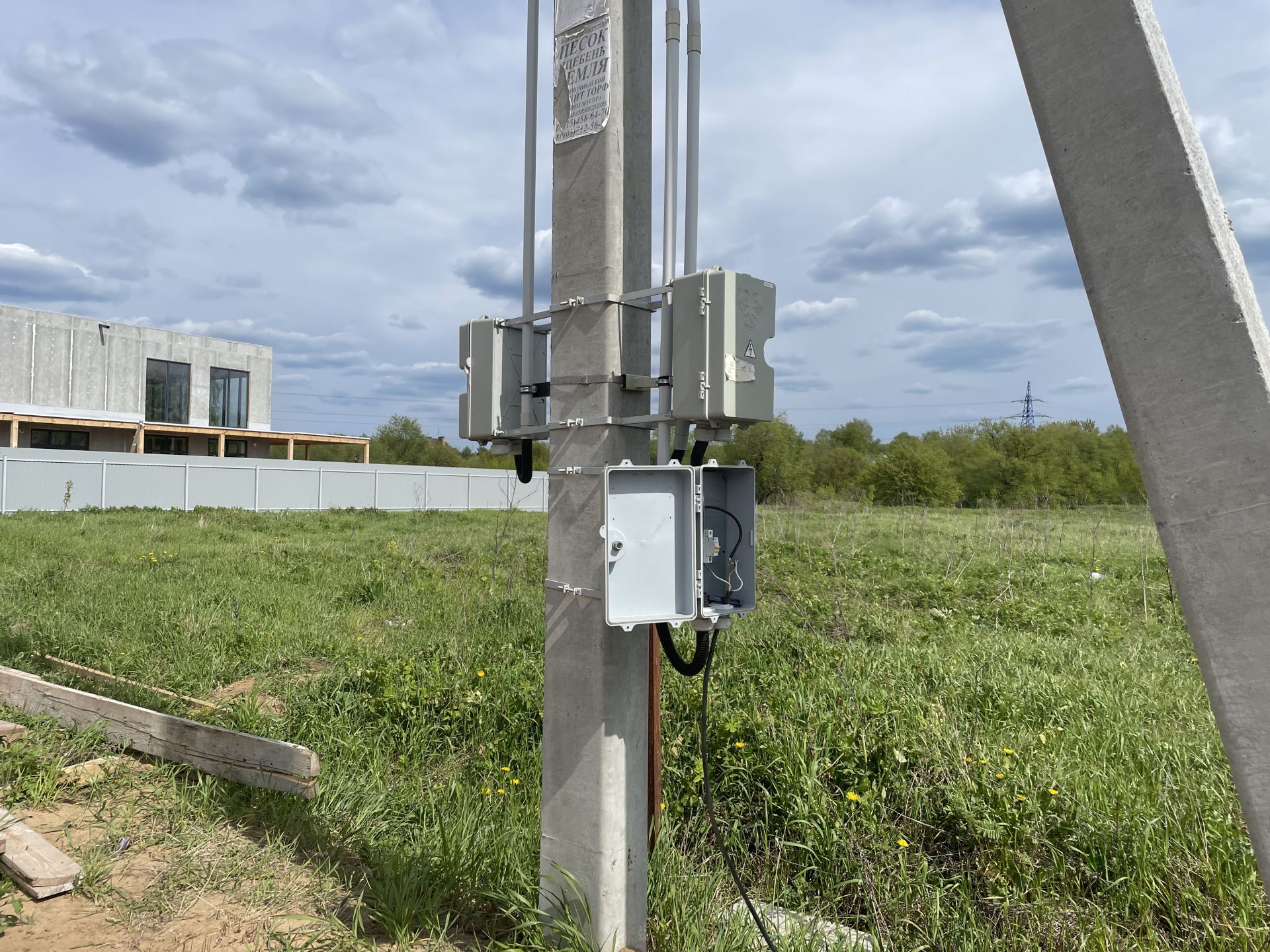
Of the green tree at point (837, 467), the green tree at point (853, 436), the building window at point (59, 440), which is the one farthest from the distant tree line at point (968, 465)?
the building window at point (59, 440)

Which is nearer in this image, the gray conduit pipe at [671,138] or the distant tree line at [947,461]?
the gray conduit pipe at [671,138]

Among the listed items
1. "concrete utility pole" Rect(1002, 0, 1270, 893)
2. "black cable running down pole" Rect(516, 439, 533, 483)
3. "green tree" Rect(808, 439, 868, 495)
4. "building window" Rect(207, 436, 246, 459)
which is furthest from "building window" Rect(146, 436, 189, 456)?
"concrete utility pole" Rect(1002, 0, 1270, 893)

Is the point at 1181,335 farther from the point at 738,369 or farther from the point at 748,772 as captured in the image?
the point at 748,772

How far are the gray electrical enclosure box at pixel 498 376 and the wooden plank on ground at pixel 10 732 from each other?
3198mm

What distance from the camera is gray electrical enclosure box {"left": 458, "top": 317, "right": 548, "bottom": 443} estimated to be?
9.50 ft

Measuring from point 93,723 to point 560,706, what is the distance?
3238 mm

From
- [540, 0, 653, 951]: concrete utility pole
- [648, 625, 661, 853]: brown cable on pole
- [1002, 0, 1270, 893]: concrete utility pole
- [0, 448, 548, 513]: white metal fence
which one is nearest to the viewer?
[1002, 0, 1270, 893]: concrete utility pole

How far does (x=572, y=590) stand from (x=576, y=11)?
1.83 metres

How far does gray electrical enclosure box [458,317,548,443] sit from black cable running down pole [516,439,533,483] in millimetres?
88

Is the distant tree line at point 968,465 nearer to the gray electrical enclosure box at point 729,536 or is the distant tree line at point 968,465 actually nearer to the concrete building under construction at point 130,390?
the concrete building under construction at point 130,390

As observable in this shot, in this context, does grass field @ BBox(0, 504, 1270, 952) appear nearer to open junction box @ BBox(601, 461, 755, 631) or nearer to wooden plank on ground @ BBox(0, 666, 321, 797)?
wooden plank on ground @ BBox(0, 666, 321, 797)

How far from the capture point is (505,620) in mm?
7117

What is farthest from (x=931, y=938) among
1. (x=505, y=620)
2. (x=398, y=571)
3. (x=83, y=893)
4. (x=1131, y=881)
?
(x=398, y=571)

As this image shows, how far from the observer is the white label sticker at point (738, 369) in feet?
7.54
